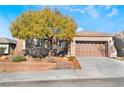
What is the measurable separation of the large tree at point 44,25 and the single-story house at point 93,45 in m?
3.88

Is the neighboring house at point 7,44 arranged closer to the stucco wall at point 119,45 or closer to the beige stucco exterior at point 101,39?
the beige stucco exterior at point 101,39

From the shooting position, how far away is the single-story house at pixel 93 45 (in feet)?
81.8

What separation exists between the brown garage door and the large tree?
3954mm

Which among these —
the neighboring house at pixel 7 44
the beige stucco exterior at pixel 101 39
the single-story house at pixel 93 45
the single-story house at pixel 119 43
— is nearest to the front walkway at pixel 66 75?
the single-story house at pixel 93 45

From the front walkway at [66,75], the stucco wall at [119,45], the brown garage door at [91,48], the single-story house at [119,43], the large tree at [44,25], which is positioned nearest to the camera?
the front walkway at [66,75]

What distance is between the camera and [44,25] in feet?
66.6

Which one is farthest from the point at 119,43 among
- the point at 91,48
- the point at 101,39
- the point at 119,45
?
the point at 91,48

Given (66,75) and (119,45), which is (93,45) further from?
(66,75)

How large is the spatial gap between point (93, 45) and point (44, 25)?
23.3 feet

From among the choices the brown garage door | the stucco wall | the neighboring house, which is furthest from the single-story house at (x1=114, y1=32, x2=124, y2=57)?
the neighboring house

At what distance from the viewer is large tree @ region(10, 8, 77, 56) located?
2027 centimetres
